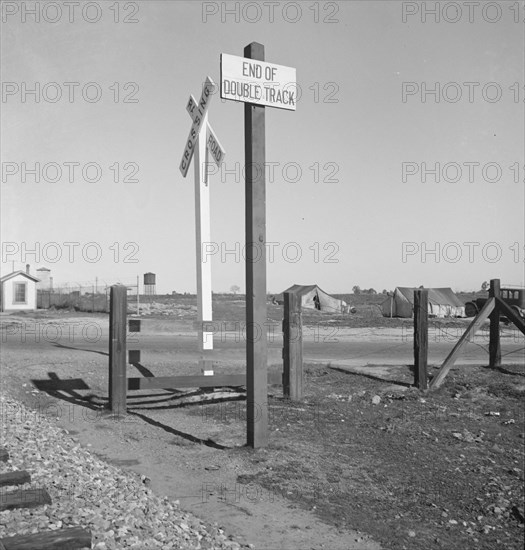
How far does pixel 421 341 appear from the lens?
33.8ft

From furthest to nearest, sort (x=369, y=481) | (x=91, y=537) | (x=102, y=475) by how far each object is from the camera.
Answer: (x=369, y=481) → (x=102, y=475) → (x=91, y=537)

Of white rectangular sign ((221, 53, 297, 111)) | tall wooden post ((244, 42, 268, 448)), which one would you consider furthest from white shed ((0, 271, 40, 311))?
white rectangular sign ((221, 53, 297, 111))

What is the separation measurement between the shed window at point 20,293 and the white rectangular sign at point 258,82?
33.0 metres

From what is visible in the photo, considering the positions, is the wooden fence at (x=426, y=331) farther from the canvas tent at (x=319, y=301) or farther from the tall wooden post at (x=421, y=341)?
the canvas tent at (x=319, y=301)

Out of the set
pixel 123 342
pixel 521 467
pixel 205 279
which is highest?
pixel 205 279

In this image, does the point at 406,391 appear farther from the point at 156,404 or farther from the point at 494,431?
the point at 156,404

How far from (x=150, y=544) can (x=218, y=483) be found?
1.74 m

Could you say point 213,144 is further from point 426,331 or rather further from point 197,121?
point 426,331

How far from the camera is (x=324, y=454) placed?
22.1 ft

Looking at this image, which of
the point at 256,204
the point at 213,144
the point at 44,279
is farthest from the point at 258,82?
the point at 44,279

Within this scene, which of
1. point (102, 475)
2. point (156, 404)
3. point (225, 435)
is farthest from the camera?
point (156, 404)

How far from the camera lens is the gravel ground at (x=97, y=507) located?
4.09 metres

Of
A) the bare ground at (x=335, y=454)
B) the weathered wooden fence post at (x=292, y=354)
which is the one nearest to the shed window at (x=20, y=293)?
the bare ground at (x=335, y=454)

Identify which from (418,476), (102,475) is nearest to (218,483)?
(102,475)
